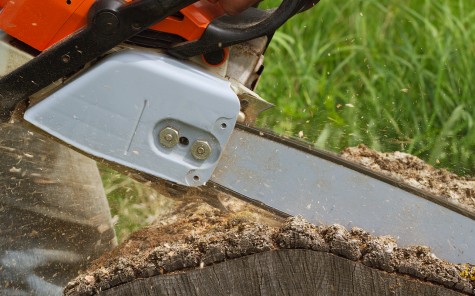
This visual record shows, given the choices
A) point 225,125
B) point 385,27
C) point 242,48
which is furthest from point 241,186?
point 385,27

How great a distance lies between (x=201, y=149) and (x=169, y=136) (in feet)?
0.32

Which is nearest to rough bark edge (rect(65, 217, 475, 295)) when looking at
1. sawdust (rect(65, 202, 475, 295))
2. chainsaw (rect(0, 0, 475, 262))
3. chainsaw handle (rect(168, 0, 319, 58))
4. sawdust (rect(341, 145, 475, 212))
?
sawdust (rect(65, 202, 475, 295))

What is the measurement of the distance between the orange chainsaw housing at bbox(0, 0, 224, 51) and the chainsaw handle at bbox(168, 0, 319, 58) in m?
0.03

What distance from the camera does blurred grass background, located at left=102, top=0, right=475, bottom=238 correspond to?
415 centimetres

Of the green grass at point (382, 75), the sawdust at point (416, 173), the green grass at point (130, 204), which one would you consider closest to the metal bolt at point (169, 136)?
the green grass at point (130, 204)

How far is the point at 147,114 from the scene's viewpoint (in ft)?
7.90

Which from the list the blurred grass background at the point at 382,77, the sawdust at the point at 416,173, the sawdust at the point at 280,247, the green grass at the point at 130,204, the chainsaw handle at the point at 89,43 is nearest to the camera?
the sawdust at the point at 280,247

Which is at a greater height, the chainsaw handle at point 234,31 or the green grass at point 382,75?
the green grass at point 382,75

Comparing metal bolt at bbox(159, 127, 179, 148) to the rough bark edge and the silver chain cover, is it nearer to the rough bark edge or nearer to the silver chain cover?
the silver chain cover

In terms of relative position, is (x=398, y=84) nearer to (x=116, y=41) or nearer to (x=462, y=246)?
(x=462, y=246)

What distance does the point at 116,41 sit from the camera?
7.92ft

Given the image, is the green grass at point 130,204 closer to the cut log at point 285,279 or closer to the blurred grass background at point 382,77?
the blurred grass background at point 382,77

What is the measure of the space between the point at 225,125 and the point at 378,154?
113 centimetres

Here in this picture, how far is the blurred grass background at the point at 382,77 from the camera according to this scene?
415 cm
